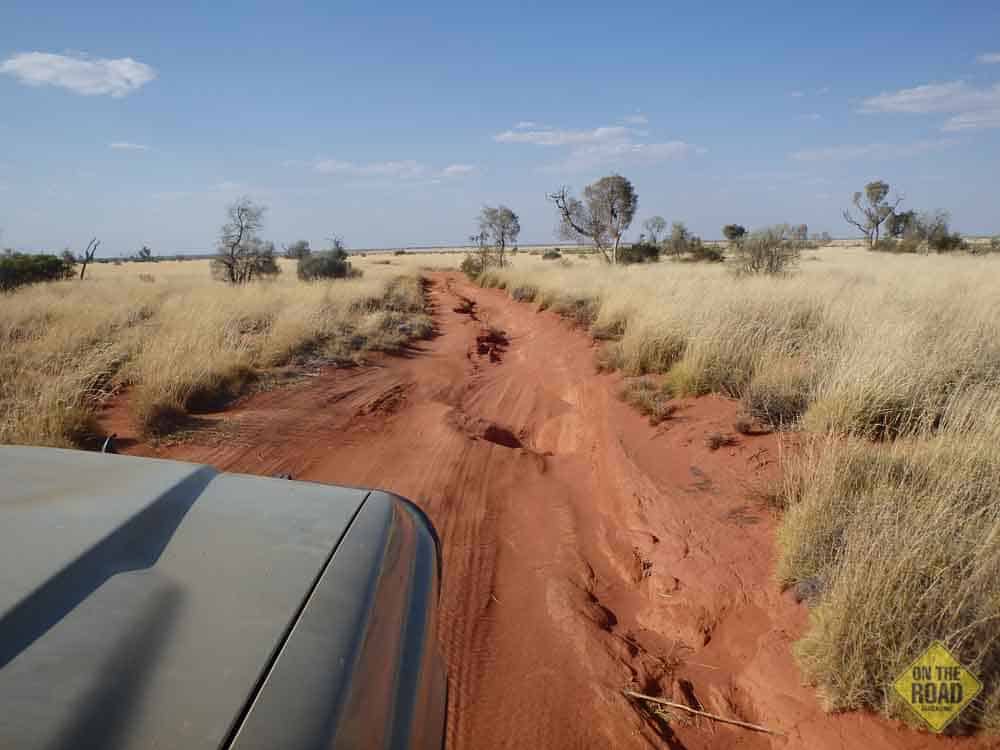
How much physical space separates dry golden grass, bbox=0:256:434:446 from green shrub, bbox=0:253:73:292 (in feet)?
24.1

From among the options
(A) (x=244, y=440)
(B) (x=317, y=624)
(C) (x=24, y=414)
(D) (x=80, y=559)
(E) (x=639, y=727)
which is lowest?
(E) (x=639, y=727)

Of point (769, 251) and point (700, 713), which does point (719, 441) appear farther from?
point (769, 251)

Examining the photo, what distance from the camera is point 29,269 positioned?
21.8 meters

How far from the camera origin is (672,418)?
19.3 ft

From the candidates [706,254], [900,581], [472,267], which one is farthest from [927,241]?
[900,581]

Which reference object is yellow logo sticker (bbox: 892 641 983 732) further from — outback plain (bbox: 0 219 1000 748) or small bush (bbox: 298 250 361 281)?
small bush (bbox: 298 250 361 281)

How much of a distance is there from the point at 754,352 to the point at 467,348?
20.1ft

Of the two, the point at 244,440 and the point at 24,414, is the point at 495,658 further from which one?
the point at 24,414

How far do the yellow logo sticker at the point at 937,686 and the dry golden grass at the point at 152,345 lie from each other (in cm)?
636

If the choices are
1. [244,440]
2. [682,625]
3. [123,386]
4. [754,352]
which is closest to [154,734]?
[682,625]

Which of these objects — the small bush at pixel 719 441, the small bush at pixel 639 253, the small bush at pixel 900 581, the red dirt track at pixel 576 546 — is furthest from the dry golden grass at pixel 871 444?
the small bush at pixel 639 253

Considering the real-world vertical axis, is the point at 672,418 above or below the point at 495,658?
above

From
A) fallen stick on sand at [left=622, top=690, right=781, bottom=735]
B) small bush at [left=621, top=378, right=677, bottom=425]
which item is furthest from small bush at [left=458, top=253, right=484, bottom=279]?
fallen stick on sand at [left=622, top=690, right=781, bottom=735]

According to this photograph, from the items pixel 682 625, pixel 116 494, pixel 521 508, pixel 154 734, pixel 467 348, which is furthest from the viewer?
pixel 467 348
